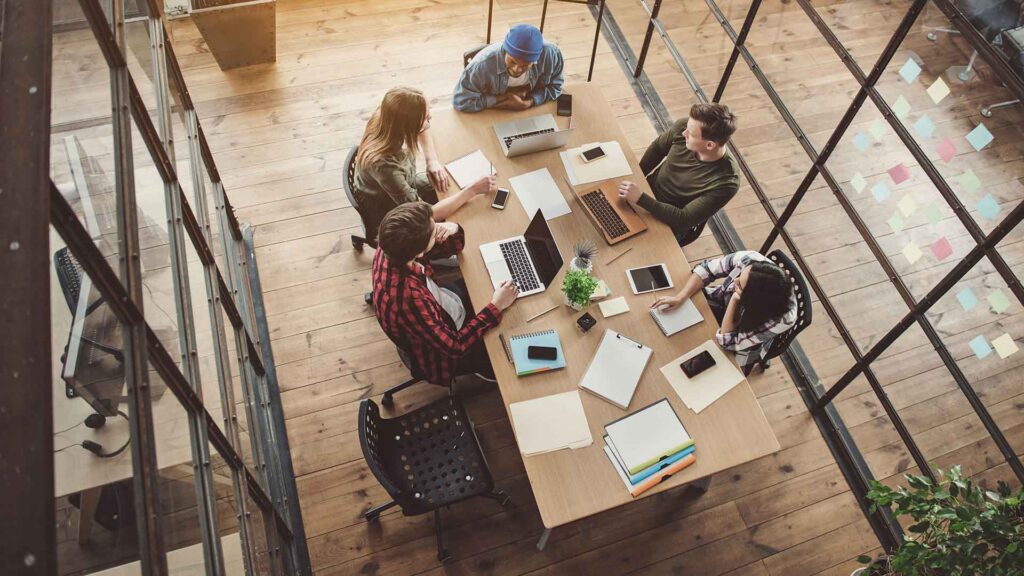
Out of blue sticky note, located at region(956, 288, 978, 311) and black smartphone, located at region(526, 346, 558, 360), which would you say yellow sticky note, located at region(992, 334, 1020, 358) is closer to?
blue sticky note, located at region(956, 288, 978, 311)

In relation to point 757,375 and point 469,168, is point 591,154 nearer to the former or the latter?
point 469,168

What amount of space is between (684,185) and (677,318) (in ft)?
2.66

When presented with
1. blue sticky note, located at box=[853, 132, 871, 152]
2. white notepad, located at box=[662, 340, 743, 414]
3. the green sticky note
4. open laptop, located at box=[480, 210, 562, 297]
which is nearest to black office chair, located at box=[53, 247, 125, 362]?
open laptop, located at box=[480, 210, 562, 297]

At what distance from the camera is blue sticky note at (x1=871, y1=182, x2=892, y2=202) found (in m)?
3.25

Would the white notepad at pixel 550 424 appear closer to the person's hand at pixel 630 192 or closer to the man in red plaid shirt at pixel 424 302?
the man in red plaid shirt at pixel 424 302

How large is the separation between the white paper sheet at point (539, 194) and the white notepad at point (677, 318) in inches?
27.3

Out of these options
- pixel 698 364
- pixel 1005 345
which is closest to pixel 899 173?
pixel 1005 345

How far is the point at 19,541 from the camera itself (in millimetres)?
902

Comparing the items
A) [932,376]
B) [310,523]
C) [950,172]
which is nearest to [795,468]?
[932,376]

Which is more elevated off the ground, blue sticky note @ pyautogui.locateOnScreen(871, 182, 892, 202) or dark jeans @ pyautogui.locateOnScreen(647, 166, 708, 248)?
blue sticky note @ pyautogui.locateOnScreen(871, 182, 892, 202)

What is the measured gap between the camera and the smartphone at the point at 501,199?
3291mm

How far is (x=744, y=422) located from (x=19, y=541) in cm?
253

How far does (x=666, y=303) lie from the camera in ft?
9.94

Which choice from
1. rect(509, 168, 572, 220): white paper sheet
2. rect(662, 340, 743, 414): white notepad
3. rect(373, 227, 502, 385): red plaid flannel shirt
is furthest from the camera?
rect(509, 168, 572, 220): white paper sheet
